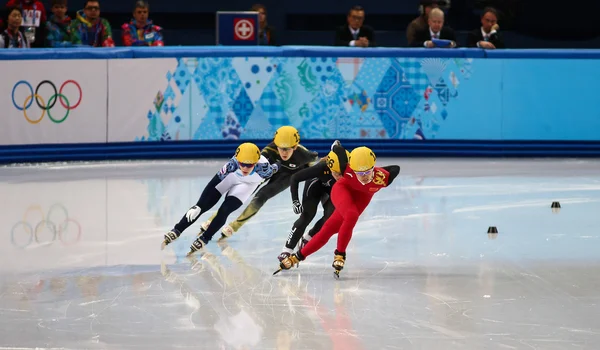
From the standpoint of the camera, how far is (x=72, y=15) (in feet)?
55.4

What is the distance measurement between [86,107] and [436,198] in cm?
488

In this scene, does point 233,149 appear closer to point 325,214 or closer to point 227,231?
point 227,231

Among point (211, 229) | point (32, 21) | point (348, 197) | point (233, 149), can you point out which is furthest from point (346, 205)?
point (32, 21)

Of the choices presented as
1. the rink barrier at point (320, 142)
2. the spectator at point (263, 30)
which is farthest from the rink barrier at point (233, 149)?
the spectator at point (263, 30)

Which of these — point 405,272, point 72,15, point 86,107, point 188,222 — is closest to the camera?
point 405,272

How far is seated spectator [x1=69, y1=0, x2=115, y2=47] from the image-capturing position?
548 inches

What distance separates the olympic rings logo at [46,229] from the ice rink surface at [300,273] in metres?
0.02

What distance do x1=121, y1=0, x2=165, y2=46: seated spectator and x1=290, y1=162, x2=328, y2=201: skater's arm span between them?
668cm

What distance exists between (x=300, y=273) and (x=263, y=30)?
748 centimetres

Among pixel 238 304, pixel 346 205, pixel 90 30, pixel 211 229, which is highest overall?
pixel 90 30

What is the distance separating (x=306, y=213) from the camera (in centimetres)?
831

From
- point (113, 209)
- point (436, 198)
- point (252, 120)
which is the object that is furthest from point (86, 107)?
point (436, 198)

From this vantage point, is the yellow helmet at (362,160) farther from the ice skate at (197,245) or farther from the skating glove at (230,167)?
the ice skate at (197,245)

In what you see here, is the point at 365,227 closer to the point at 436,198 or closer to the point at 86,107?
the point at 436,198
